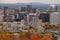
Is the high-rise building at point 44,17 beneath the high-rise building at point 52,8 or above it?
beneath

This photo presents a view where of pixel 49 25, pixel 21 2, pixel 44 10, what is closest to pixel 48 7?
pixel 44 10

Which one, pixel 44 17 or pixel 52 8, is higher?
pixel 52 8

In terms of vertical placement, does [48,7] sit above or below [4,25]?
above

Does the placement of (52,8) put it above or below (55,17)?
above

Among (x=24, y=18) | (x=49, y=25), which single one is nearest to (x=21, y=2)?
(x=24, y=18)

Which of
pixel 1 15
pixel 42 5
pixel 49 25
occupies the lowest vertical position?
pixel 49 25

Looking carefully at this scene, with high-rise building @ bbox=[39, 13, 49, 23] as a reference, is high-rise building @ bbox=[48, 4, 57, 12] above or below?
above

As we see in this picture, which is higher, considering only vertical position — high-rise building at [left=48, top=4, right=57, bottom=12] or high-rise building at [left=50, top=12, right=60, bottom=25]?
high-rise building at [left=48, top=4, right=57, bottom=12]

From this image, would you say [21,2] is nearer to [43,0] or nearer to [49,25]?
[43,0]

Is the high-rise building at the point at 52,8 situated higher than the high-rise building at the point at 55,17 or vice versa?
the high-rise building at the point at 52,8

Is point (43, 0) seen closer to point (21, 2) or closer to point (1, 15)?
point (21, 2)
